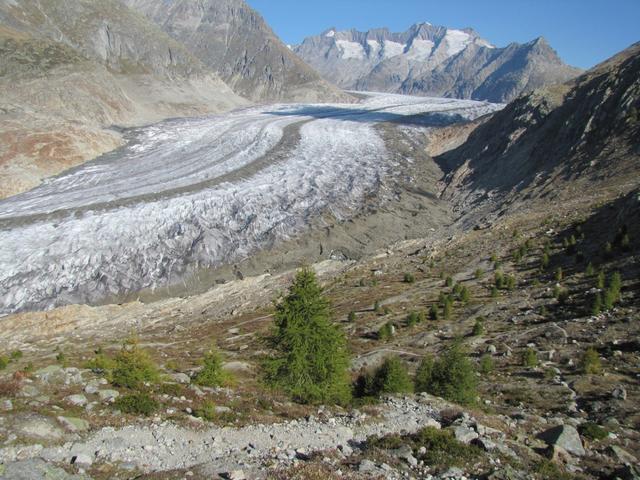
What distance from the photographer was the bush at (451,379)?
38.9ft

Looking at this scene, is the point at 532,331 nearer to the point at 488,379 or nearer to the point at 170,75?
the point at 488,379

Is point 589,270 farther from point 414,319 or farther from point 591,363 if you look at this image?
point 414,319

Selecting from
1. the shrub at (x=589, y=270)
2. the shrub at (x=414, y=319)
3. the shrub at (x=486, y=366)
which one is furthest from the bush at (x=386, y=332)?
the shrub at (x=589, y=270)

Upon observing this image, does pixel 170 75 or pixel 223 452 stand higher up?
pixel 170 75

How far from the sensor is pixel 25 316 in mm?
23578

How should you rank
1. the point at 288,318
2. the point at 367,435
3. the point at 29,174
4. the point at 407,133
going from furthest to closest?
the point at 407,133
the point at 29,174
the point at 288,318
the point at 367,435

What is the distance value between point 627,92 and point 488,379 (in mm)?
28969

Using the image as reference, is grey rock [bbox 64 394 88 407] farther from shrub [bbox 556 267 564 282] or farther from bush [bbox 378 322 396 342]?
shrub [bbox 556 267 564 282]

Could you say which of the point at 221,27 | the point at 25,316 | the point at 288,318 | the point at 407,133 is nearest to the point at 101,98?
the point at 407,133

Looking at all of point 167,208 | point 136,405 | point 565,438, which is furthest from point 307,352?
point 167,208

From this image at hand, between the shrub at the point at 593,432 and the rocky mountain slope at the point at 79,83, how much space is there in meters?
43.0

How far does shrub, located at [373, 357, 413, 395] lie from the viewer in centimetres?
1209

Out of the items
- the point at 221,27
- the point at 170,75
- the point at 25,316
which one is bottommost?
the point at 25,316

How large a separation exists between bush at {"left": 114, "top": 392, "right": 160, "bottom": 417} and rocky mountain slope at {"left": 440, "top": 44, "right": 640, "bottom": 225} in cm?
2555
